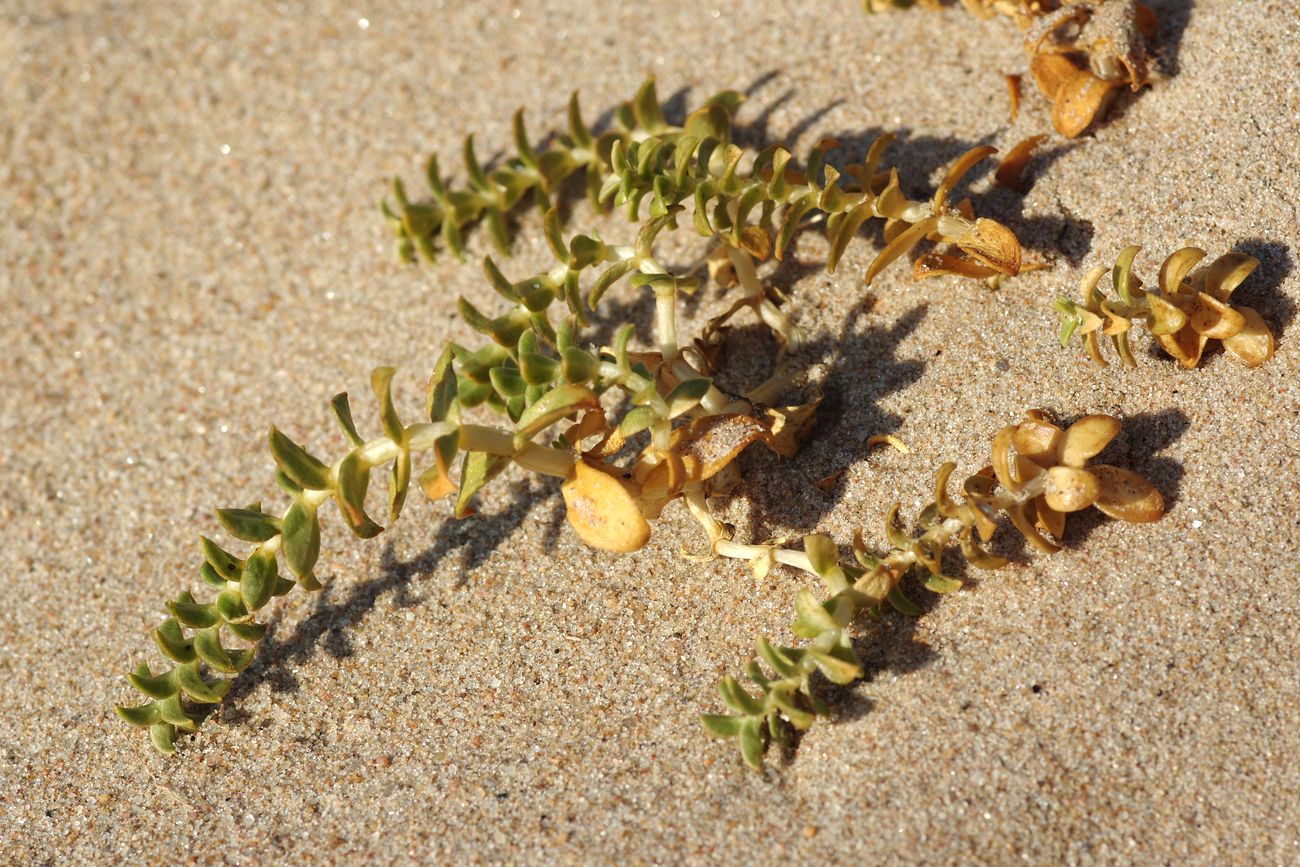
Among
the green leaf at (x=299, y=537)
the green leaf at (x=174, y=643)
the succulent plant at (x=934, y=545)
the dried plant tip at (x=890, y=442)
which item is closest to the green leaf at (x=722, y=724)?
the succulent plant at (x=934, y=545)

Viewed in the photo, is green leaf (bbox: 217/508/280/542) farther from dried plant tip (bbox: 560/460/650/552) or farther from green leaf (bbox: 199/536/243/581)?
dried plant tip (bbox: 560/460/650/552)

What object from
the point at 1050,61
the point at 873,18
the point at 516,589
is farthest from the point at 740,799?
the point at 873,18

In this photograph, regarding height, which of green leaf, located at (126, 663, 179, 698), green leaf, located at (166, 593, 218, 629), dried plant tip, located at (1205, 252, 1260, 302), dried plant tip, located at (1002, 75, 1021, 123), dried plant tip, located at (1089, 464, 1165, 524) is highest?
dried plant tip, located at (1002, 75, 1021, 123)

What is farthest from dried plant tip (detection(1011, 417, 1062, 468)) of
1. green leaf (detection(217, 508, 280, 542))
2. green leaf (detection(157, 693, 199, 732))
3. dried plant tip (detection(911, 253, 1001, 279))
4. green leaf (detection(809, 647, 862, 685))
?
green leaf (detection(157, 693, 199, 732))

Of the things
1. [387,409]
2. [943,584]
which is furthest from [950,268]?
[387,409]

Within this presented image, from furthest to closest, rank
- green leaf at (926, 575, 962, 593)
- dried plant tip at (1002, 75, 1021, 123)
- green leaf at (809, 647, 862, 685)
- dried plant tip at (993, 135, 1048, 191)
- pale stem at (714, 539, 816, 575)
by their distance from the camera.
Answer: dried plant tip at (1002, 75, 1021, 123) → dried plant tip at (993, 135, 1048, 191) → pale stem at (714, 539, 816, 575) → green leaf at (926, 575, 962, 593) → green leaf at (809, 647, 862, 685)

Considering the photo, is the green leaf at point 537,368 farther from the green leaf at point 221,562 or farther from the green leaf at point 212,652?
the green leaf at point 212,652

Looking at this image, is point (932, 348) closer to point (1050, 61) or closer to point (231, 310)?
point (1050, 61)
